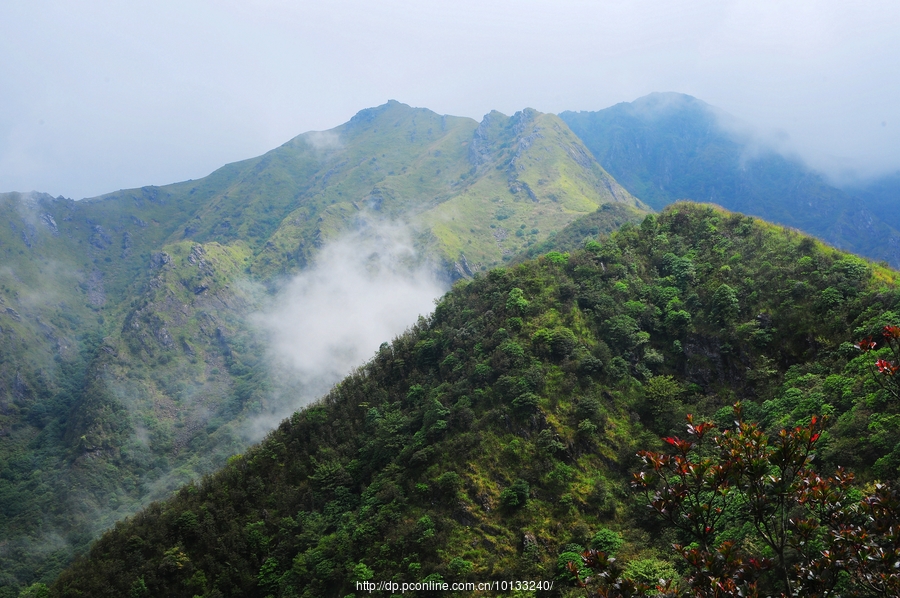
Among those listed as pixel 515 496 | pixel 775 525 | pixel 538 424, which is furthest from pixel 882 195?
pixel 775 525

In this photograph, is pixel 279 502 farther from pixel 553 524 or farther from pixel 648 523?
pixel 648 523

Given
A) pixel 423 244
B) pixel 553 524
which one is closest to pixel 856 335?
pixel 553 524

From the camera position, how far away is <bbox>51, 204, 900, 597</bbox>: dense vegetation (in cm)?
3716

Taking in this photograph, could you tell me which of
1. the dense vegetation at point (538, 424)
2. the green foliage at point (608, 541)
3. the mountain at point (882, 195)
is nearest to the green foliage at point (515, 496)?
the dense vegetation at point (538, 424)

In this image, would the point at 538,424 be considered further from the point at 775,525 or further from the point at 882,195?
the point at 882,195

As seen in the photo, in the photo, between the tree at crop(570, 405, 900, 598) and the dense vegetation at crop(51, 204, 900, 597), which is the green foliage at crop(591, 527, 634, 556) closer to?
the dense vegetation at crop(51, 204, 900, 597)

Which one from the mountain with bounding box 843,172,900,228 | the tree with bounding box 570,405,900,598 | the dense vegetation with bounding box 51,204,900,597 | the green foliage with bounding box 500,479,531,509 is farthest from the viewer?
the mountain with bounding box 843,172,900,228

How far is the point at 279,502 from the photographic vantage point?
51.0 meters

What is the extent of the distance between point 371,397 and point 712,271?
42.1 m

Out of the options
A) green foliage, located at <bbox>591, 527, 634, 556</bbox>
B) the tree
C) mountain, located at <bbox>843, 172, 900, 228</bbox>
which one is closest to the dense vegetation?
green foliage, located at <bbox>591, 527, 634, 556</bbox>

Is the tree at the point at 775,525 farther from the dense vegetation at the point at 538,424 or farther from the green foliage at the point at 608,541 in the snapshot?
the green foliage at the point at 608,541

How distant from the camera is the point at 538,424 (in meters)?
44.5

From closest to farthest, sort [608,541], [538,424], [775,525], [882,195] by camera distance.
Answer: [775,525]
[608,541]
[538,424]
[882,195]

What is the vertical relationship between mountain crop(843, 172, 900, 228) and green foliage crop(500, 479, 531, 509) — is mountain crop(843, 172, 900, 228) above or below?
above
